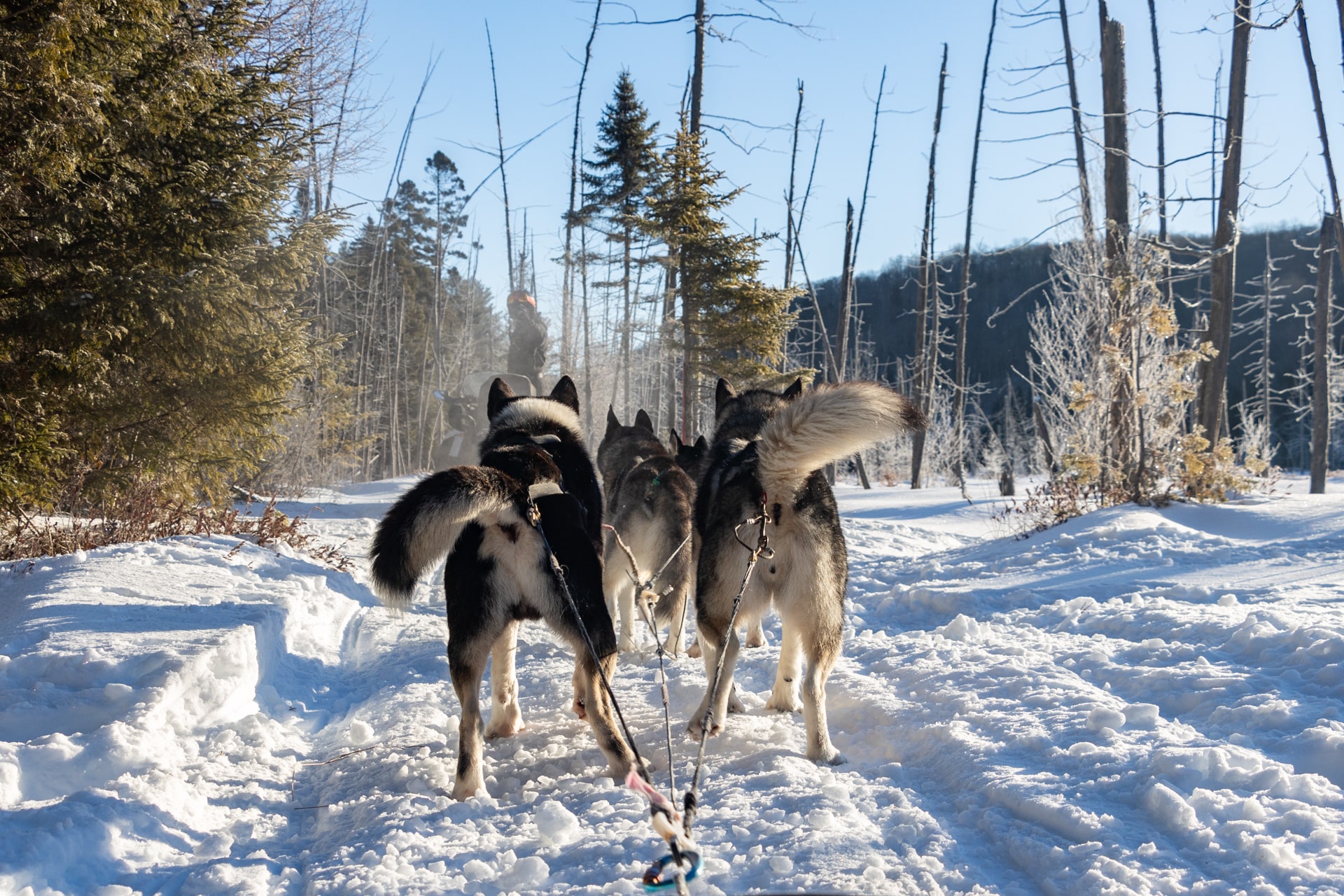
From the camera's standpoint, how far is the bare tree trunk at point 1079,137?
12539mm

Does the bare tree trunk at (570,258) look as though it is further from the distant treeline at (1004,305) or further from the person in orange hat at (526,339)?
the distant treeline at (1004,305)

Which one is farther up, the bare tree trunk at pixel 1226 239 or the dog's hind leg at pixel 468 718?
the bare tree trunk at pixel 1226 239

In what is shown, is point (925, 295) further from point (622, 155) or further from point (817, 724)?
point (817, 724)

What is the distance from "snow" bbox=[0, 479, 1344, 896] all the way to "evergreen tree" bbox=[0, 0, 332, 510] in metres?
1.39

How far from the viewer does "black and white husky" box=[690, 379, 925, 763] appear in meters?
3.61

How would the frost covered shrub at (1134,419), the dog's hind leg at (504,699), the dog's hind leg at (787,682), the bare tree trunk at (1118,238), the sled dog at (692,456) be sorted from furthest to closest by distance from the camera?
the bare tree trunk at (1118,238) < the frost covered shrub at (1134,419) < the sled dog at (692,456) < the dog's hind leg at (787,682) < the dog's hind leg at (504,699)

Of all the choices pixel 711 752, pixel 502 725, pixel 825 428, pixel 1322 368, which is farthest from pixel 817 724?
pixel 1322 368

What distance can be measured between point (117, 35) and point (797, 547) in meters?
6.49

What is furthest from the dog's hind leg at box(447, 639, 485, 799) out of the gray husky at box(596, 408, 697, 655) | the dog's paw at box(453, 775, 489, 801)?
the gray husky at box(596, 408, 697, 655)

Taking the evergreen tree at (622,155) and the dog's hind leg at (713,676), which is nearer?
the dog's hind leg at (713,676)

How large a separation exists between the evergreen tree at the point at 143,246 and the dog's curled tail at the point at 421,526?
442cm

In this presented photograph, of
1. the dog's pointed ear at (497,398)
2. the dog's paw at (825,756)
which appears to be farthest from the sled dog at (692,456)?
the dog's paw at (825,756)

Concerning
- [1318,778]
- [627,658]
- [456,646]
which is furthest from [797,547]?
[627,658]

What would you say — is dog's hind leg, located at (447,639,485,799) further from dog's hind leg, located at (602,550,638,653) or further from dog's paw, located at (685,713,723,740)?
dog's hind leg, located at (602,550,638,653)
